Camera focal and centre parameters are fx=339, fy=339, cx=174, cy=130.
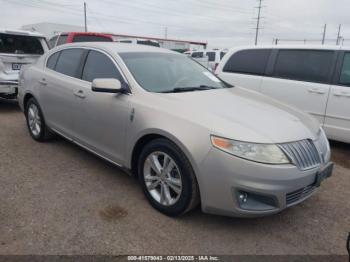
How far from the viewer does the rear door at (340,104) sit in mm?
5176

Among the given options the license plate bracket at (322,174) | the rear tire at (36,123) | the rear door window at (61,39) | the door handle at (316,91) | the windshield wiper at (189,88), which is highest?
the rear door window at (61,39)

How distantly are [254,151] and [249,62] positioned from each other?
3.97 m

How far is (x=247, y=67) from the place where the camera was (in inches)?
249

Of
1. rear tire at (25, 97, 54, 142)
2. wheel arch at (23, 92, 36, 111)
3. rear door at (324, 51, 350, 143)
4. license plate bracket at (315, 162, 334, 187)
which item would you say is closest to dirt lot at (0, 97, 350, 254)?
license plate bracket at (315, 162, 334, 187)

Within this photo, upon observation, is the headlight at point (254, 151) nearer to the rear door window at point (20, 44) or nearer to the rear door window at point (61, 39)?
the rear door window at point (20, 44)

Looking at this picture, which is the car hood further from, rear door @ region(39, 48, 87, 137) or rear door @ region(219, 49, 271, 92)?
rear door @ region(219, 49, 271, 92)

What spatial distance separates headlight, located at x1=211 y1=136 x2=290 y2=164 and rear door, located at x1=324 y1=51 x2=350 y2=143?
300cm

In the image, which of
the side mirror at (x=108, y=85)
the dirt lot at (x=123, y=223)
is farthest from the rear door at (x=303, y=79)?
the side mirror at (x=108, y=85)

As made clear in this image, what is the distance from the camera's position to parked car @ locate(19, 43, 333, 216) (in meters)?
2.72

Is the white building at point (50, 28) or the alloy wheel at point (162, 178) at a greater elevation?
the white building at point (50, 28)

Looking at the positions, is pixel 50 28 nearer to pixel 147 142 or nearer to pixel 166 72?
pixel 166 72

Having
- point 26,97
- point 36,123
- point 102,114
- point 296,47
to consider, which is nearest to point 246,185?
point 102,114

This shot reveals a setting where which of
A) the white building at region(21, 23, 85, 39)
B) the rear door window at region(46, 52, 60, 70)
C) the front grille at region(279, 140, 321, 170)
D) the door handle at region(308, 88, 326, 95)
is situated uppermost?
the white building at region(21, 23, 85, 39)

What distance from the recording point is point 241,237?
2961 mm
